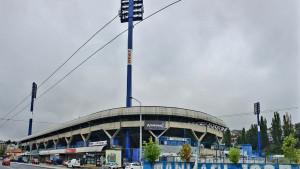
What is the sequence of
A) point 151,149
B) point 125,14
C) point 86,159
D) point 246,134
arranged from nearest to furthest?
point 151,149, point 86,159, point 125,14, point 246,134

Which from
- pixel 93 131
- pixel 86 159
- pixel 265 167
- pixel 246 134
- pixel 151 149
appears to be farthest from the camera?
pixel 246 134

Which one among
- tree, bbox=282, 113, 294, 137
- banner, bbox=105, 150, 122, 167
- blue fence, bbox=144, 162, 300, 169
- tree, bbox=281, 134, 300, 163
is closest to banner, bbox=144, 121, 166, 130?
banner, bbox=105, 150, 122, 167

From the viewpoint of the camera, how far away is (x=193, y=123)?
7819cm

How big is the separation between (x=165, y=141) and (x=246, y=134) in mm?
68940

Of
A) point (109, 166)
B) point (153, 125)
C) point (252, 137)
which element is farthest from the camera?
point (252, 137)

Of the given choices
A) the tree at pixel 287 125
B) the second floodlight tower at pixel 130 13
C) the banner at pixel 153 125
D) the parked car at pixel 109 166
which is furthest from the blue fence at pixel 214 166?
the tree at pixel 287 125

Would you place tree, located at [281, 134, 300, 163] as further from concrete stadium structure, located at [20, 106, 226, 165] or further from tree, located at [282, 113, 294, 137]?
tree, located at [282, 113, 294, 137]

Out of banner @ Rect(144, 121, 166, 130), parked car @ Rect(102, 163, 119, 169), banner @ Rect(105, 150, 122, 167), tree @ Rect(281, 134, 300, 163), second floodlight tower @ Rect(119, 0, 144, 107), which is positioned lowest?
parked car @ Rect(102, 163, 119, 169)

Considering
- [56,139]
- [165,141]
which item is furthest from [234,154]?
[56,139]

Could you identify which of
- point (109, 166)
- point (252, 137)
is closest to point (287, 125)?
point (252, 137)

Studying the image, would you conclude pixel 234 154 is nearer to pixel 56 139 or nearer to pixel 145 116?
pixel 145 116

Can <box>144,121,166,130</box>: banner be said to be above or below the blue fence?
above

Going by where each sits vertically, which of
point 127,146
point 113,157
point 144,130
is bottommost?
point 113,157

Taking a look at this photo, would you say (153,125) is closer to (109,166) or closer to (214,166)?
(109,166)
